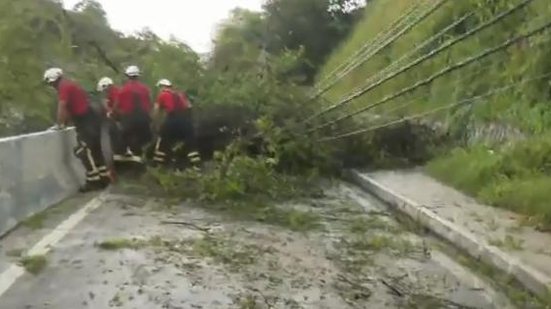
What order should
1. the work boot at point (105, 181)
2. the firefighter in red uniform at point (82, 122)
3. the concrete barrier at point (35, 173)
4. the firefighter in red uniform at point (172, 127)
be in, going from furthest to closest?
the firefighter in red uniform at point (172, 127)
the work boot at point (105, 181)
the firefighter in red uniform at point (82, 122)
the concrete barrier at point (35, 173)

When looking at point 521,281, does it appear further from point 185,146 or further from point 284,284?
point 185,146

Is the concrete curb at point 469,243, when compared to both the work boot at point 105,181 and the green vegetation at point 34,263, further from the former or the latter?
the work boot at point 105,181

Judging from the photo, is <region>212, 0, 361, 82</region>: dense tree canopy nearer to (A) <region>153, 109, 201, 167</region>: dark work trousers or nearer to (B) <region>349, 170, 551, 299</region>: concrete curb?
(A) <region>153, 109, 201, 167</region>: dark work trousers

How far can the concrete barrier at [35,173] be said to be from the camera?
35.0 ft

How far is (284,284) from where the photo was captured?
25.7 ft

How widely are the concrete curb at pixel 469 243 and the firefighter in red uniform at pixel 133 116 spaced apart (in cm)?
436

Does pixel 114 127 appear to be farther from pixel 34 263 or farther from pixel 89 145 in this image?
pixel 34 263

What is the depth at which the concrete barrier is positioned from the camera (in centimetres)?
1067

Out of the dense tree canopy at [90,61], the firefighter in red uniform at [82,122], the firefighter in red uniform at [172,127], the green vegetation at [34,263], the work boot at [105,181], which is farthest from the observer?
the dense tree canopy at [90,61]

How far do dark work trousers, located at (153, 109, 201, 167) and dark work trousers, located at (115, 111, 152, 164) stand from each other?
0.82 feet

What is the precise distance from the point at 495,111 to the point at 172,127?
5.48m

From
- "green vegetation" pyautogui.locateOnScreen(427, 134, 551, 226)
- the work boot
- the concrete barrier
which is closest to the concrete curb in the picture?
"green vegetation" pyautogui.locateOnScreen(427, 134, 551, 226)

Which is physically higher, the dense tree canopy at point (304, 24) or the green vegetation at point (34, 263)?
the dense tree canopy at point (304, 24)

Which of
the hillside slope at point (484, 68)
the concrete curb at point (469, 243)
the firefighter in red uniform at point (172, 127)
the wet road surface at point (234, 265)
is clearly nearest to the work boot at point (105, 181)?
the firefighter in red uniform at point (172, 127)
